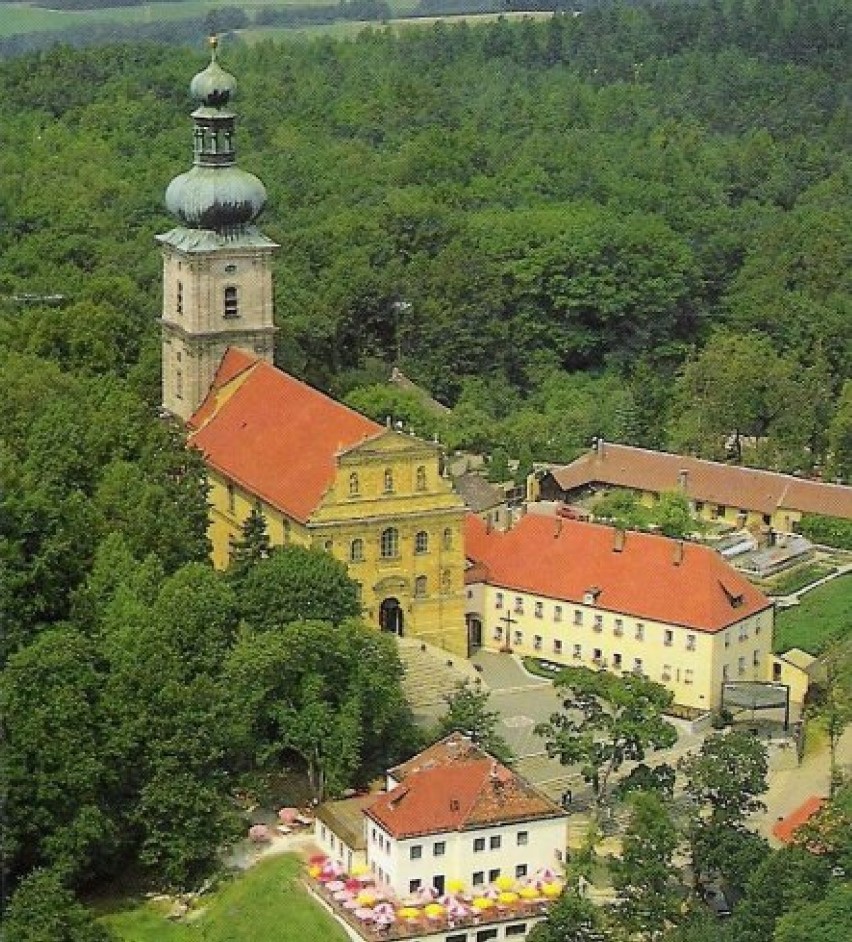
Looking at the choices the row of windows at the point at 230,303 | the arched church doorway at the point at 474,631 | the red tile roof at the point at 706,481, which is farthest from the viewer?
the red tile roof at the point at 706,481

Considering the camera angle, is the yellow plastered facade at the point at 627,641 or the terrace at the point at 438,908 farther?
the yellow plastered facade at the point at 627,641

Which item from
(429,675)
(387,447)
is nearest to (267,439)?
(387,447)

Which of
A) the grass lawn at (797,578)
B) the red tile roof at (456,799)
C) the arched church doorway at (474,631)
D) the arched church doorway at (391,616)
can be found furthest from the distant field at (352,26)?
the red tile roof at (456,799)

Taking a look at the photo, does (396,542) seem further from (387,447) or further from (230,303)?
(230,303)

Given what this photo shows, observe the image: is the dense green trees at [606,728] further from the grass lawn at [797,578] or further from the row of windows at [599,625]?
the grass lawn at [797,578]

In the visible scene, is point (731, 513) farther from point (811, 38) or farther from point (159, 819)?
point (811, 38)

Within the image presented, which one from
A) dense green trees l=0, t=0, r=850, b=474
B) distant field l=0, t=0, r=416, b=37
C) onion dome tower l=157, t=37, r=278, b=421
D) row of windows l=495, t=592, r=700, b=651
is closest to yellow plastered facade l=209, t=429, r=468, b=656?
row of windows l=495, t=592, r=700, b=651
